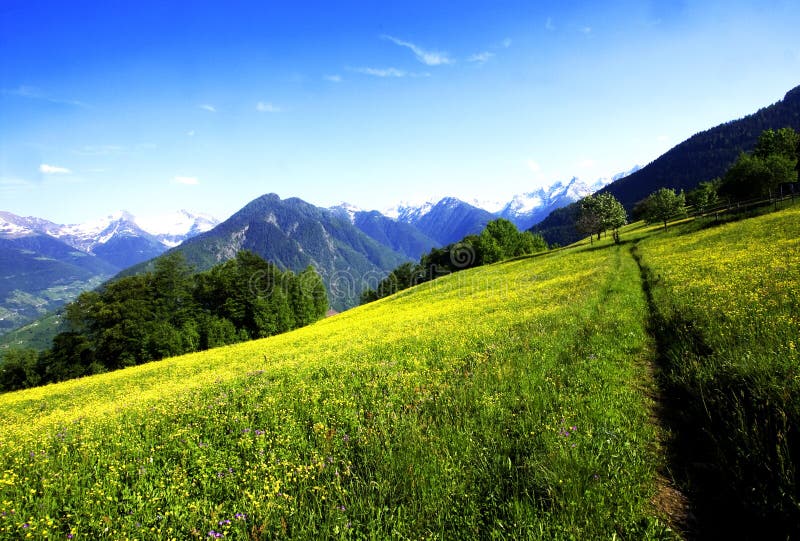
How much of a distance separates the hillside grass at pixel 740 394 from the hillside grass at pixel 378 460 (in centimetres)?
68

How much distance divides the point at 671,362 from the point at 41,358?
251 ft

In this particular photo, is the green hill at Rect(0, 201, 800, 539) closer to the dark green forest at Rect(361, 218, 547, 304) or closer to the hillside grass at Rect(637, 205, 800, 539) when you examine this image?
the hillside grass at Rect(637, 205, 800, 539)

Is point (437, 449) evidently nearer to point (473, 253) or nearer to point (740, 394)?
point (740, 394)

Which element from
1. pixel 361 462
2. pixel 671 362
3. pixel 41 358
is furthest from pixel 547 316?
pixel 41 358

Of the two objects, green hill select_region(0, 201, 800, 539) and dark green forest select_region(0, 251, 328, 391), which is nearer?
green hill select_region(0, 201, 800, 539)

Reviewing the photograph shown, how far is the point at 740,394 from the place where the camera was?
6.03 metres

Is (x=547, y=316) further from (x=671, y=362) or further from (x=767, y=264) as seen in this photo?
(x=767, y=264)

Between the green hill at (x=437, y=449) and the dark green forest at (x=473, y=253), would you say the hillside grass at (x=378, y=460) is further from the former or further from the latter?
the dark green forest at (x=473, y=253)

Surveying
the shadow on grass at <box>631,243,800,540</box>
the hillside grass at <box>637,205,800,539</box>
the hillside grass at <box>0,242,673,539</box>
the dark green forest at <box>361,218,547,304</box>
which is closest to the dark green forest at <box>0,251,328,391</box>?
the hillside grass at <box>0,242,673,539</box>

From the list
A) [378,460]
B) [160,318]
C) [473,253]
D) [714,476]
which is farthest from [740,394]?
[473,253]

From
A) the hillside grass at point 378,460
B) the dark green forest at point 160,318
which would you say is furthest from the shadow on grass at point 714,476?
the dark green forest at point 160,318

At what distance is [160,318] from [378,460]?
64.0 meters

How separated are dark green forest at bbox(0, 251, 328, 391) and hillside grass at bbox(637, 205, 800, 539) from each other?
197 ft

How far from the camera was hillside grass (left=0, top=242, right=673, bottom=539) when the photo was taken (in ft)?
14.3
